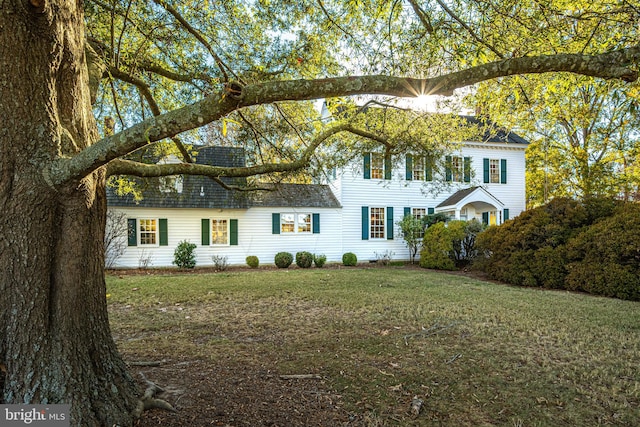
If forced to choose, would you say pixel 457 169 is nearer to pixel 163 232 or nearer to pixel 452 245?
pixel 452 245

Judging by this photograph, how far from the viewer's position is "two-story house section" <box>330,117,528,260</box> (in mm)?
17609

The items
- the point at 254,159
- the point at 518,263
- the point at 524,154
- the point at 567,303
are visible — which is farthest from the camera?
the point at 524,154

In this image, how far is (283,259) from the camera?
15727 millimetres

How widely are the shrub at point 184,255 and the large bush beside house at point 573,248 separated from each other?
37.6 ft

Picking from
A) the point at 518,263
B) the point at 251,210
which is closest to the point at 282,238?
the point at 251,210

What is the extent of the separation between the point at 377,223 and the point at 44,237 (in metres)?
16.4

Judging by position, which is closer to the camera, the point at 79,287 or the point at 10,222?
the point at 10,222

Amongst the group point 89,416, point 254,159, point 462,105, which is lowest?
point 89,416

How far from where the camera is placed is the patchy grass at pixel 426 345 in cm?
303

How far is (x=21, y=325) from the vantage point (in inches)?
88.3

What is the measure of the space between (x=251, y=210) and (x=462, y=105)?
460 inches

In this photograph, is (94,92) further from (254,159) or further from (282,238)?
(282,238)

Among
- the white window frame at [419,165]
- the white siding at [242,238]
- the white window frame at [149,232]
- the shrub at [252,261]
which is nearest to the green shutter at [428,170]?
the white window frame at [419,165]

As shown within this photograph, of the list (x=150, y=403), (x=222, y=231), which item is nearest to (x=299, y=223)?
(x=222, y=231)
